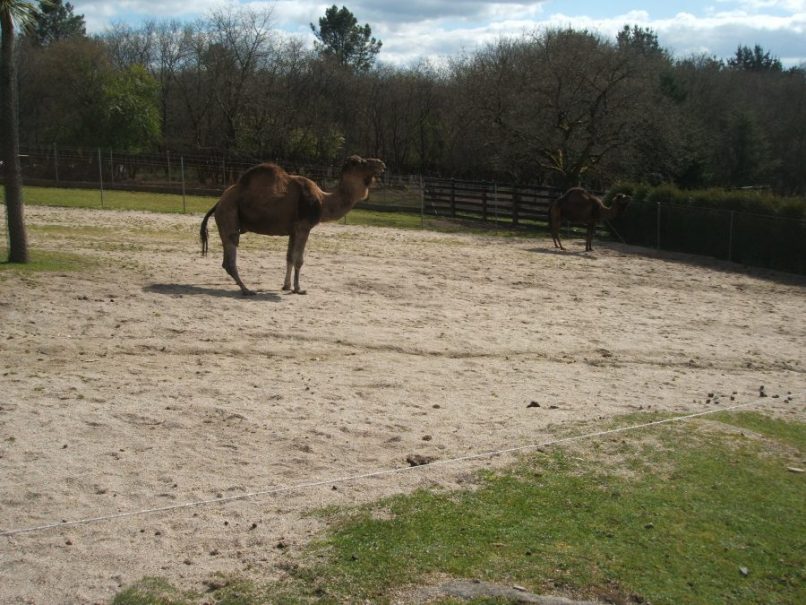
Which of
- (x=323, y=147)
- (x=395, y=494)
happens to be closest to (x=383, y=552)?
(x=395, y=494)

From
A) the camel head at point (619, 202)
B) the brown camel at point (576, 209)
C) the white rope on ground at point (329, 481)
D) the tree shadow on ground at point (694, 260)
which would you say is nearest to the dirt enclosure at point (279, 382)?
the white rope on ground at point (329, 481)

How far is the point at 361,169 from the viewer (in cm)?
1648

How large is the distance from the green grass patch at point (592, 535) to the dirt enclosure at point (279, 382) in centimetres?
40

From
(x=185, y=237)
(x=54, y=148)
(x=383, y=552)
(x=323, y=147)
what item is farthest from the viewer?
(x=323, y=147)

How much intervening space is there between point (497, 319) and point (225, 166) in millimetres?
34229

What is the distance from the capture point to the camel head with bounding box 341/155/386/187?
54.0ft

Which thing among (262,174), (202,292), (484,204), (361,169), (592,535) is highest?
(361,169)

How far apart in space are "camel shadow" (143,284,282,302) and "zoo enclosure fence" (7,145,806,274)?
15.9 metres

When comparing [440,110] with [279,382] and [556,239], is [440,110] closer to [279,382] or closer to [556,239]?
[556,239]

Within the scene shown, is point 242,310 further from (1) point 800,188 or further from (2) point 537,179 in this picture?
(1) point 800,188

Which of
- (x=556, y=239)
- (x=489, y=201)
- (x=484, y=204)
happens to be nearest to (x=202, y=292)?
(x=556, y=239)

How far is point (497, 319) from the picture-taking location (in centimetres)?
1455

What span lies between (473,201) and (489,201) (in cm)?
190

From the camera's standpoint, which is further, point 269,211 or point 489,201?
point 489,201
